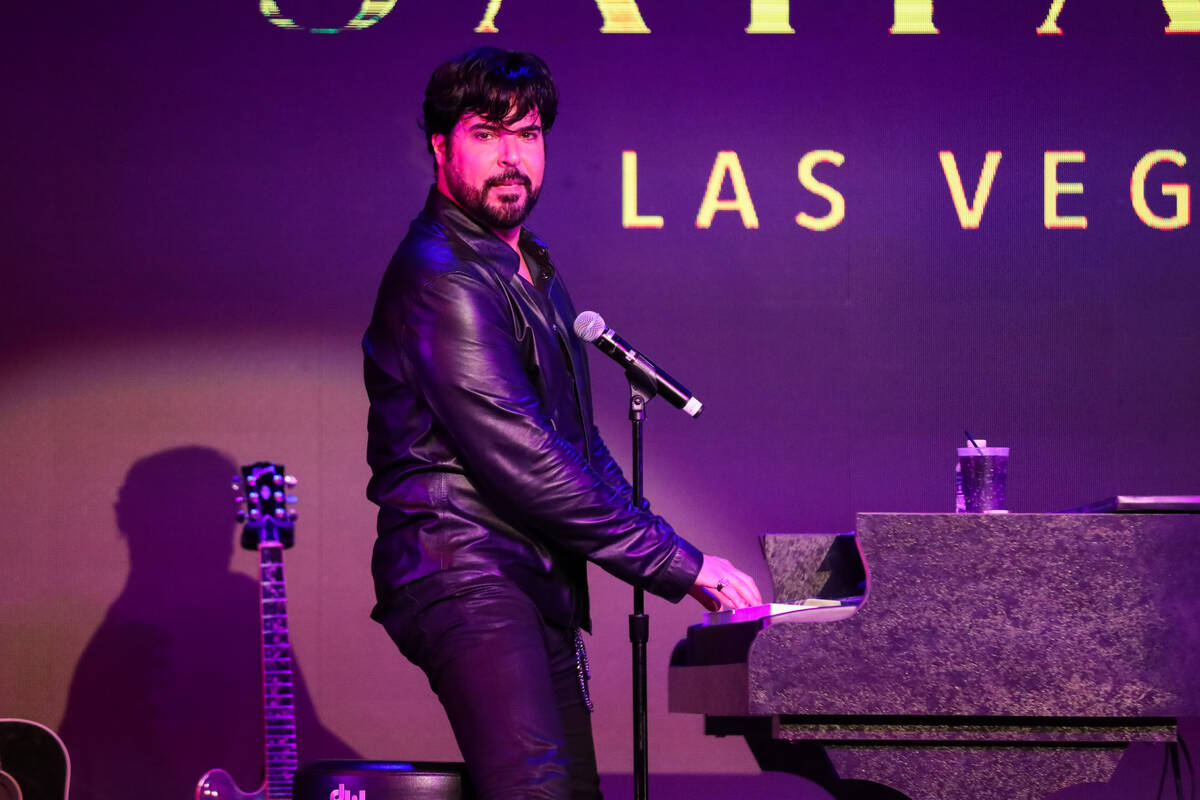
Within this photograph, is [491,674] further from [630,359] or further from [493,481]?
[630,359]

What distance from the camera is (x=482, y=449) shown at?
212cm

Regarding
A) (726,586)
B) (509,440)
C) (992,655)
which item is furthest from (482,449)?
(992,655)

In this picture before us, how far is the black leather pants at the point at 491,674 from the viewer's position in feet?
6.58

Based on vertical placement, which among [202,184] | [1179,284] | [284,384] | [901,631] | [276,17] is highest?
[276,17]

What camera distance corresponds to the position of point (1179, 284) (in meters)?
4.12

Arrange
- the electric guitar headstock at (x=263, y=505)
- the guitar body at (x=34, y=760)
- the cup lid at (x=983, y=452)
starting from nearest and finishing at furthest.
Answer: the cup lid at (x=983, y=452), the electric guitar headstock at (x=263, y=505), the guitar body at (x=34, y=760)

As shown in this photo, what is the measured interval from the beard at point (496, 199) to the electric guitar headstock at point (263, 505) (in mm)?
1365

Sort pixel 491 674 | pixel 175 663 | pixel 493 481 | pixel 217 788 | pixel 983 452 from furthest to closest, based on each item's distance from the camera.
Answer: pixel 175 663 < pixel 217 788 < pixel 983 452 < pixel 493 481 < pixel 491 674

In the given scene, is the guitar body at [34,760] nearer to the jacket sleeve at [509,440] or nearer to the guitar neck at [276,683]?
the guitar neck at [276,683]

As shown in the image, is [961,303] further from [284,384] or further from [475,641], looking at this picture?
[475,641]

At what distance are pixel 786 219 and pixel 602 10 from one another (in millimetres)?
877

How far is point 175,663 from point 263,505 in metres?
0.91

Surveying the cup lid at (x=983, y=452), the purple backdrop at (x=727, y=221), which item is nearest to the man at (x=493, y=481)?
the cup lid at (x=983, y=452)

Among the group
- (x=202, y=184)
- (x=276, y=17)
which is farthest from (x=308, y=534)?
(x=276, y=17)
